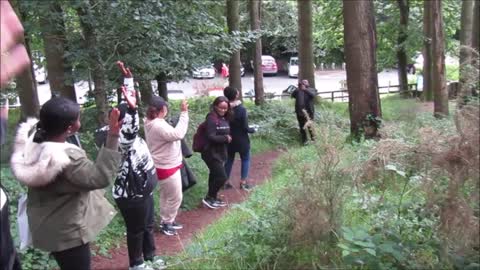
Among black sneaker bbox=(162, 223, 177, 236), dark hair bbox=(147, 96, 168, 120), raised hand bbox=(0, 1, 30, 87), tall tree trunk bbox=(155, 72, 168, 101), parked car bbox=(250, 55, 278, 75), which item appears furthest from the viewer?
parked car bbox=(250, 55, 278, 75)

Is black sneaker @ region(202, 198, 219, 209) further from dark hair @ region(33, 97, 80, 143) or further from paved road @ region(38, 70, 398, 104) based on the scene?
paved road @ region(38, 70, 398, 104)

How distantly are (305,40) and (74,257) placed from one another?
1574cm

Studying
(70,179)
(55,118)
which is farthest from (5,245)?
(55,118)

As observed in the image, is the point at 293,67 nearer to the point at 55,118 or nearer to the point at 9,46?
the point at 55,118

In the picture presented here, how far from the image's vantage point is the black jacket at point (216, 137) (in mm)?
7667

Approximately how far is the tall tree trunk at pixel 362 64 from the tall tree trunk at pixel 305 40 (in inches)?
326

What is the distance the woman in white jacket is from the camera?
6012 millimetres

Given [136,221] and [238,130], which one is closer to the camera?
[136,221]

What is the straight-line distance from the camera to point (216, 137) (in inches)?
301

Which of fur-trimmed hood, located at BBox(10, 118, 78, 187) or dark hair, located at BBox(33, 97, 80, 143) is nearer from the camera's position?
fur-trimmed hood, located at BBox(10, 118, 78, 187)

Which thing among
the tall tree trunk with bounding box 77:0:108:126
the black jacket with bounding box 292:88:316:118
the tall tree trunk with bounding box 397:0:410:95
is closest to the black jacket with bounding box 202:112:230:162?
the tall tree trunk with bounding box 77:0:108:126

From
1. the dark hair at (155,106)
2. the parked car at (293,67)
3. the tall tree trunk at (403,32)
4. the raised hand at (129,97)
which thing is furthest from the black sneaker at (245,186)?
the parked car at (293,67)

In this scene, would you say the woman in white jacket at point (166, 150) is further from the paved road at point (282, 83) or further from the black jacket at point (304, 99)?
the paved road at point (282, 83)

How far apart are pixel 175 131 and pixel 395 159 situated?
3.07m
